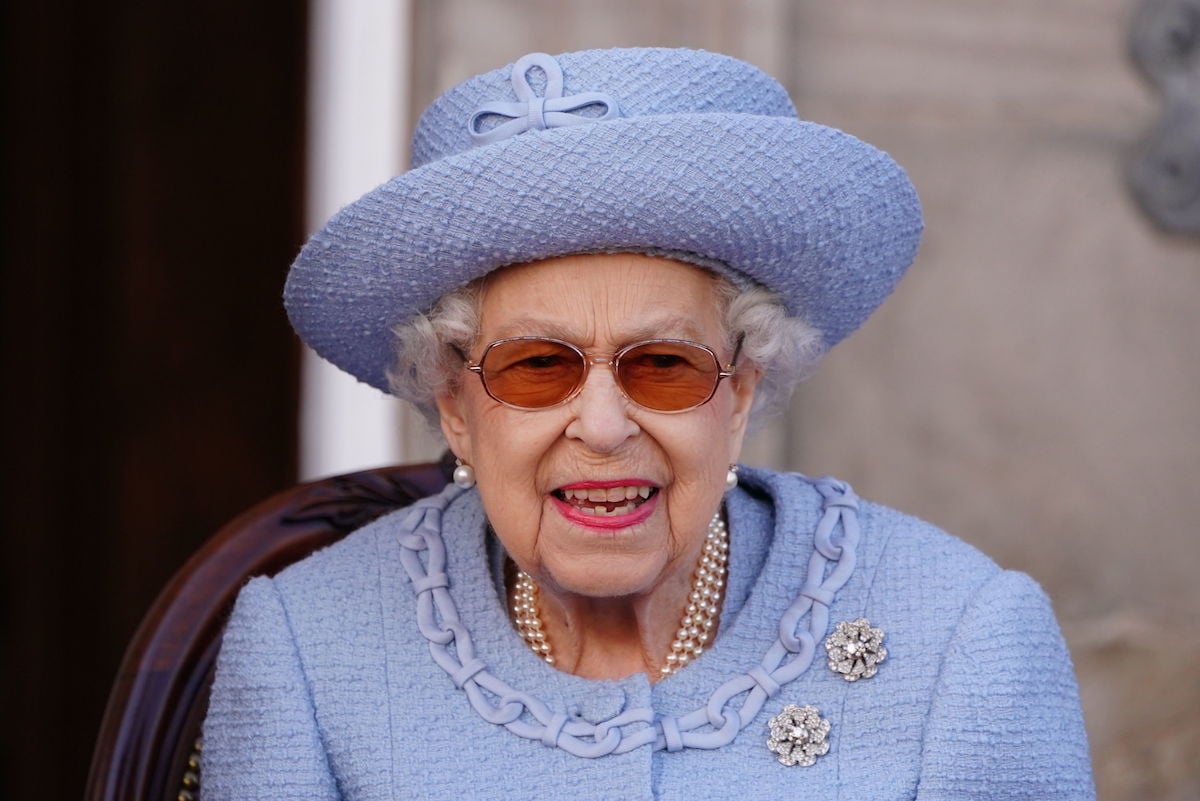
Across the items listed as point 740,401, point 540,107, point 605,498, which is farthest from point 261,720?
point 540,107

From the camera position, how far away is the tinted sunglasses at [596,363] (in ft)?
7.34

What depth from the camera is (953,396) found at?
4426 mm

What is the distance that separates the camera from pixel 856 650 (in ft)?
7.77

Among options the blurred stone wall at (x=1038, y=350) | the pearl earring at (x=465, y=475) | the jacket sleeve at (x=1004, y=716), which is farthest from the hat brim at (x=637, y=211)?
the blurred stone wall at (x=1038, y=350)

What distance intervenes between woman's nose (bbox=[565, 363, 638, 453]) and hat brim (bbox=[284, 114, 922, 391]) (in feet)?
0.62

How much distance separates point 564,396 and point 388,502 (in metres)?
0.72

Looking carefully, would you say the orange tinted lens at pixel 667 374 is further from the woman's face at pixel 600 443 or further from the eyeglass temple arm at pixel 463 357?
the eyeglass temple arm at pixel 463 357

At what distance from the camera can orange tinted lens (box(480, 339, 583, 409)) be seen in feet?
7.38

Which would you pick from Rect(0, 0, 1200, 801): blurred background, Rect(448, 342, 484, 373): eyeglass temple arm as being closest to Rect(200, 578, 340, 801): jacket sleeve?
Rect(448, 342, 484, 373): eyeglass temple arm

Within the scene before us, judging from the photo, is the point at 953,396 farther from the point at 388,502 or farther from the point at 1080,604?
the point at 388,502

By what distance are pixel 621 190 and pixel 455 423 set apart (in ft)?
1.92

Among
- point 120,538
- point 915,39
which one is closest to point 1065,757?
point 915,39

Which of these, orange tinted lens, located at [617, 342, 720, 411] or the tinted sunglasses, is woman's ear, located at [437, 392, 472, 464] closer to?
the tinted sunglasses

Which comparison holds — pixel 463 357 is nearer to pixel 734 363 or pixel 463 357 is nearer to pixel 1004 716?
pixel 734 363
